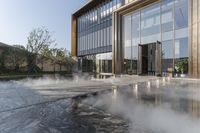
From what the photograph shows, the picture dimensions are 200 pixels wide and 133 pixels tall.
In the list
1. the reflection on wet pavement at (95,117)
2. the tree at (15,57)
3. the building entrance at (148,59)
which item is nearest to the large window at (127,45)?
the building entrance at (148,59)

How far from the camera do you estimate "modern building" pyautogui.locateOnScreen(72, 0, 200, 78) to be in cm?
1441

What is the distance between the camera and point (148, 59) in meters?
19.7

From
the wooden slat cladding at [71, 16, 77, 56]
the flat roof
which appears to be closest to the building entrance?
the flat roof

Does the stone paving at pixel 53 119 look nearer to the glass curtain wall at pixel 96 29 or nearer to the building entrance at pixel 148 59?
the building entrance at pixel 148 59

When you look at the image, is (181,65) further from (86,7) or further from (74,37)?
(74,37)

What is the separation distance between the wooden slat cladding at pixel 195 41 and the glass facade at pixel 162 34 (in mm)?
659

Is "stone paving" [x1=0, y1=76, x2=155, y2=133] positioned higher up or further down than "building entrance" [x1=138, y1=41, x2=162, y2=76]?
further down

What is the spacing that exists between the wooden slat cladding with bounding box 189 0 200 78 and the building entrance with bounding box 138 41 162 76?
12.2 ft

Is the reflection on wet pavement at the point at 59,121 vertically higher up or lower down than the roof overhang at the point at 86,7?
lower down

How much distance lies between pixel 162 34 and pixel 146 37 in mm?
2040

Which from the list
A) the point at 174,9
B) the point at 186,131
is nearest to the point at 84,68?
the point at 174,9

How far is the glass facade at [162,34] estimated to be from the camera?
1504cm

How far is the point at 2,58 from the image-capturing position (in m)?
29.1

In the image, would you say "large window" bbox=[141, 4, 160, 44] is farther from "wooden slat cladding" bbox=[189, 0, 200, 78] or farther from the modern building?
"wooden slat cladding" bbox=[189, 0, 200, 78]
